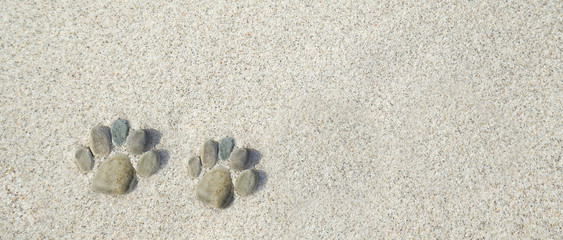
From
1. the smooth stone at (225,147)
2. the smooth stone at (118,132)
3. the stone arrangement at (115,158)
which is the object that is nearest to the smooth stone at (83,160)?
the stone arrangement at (115,158)

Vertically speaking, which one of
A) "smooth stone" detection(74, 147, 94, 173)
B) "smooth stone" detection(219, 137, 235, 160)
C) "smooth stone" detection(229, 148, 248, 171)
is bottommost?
"smooth stone" detection(229, 148, 248, 171)

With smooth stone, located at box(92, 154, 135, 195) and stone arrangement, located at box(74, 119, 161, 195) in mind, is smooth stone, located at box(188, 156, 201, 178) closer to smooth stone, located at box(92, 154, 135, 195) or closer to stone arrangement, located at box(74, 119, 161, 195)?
stone arrangement, located at box(74, 119, 161, 195)

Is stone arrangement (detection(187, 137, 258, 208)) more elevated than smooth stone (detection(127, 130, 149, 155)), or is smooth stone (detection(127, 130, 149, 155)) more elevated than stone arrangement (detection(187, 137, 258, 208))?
smooth stone (detection(127, 130, 149, 155))

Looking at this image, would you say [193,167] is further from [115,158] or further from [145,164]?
[115,158]

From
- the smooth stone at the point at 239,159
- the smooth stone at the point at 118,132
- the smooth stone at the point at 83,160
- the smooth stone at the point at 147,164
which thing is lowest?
the smooth stone at the point at 239,159

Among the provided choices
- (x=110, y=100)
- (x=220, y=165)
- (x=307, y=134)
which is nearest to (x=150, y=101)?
(x=110, y=100)

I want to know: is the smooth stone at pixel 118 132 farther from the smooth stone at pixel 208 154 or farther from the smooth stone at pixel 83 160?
the smooth stone at pixel 208 154

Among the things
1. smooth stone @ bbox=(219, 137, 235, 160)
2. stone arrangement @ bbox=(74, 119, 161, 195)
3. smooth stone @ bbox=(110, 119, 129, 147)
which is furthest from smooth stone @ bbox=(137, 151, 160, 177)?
smooth stone @ bbox=(219, 137, 235, 160)
